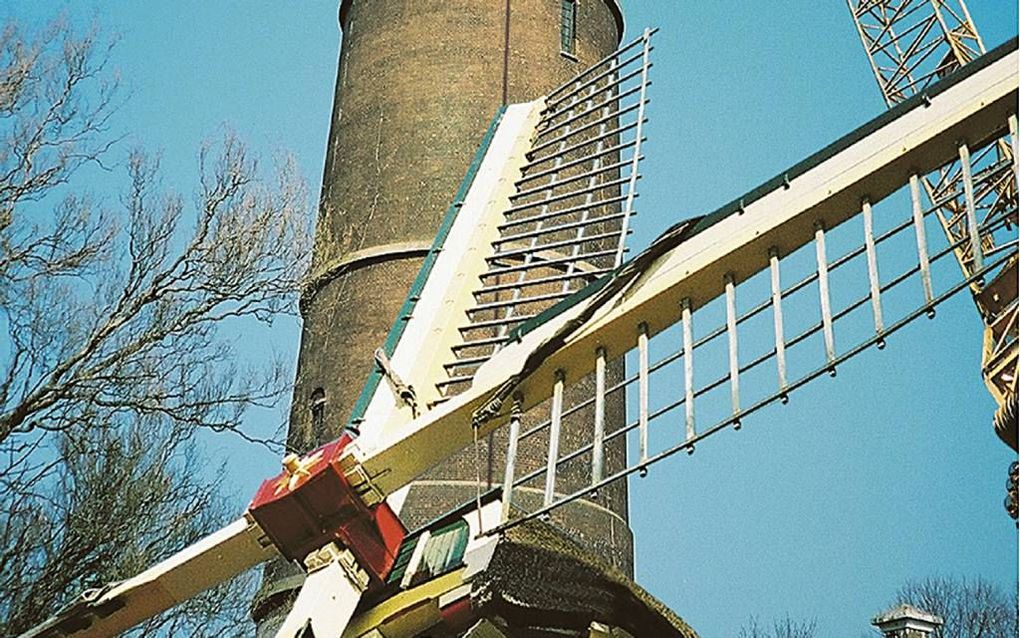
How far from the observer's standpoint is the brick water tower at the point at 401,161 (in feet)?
37.7

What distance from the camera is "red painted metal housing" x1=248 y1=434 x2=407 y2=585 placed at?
538 cm

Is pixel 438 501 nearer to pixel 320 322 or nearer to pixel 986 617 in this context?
pixel 320 322

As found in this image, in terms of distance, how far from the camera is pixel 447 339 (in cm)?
643

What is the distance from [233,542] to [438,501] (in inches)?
192

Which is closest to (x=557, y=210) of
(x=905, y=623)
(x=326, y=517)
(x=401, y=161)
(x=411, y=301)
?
(x=411, y=301)

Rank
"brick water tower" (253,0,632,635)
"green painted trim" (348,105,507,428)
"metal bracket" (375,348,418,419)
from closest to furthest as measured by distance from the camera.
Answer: "metal bracket" (375,348,418,419)
"green painted trim" (348,105,507,428)
"brick water tower" (253,0,632,635)

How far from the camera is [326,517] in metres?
5.38

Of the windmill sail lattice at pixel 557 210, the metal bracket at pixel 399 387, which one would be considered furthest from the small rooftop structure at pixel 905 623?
the metal bracket at pixel 399 387

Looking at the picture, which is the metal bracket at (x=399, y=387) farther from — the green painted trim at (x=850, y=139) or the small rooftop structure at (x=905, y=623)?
the small rooftop structure at (x=905, y=623)

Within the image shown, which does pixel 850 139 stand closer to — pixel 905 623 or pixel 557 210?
pixel 557 210

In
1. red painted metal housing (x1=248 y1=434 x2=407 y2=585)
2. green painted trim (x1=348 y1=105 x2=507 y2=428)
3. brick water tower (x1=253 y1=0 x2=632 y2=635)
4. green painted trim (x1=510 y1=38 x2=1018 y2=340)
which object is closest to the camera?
green painted trim (x1=510 y1=38 x2=1018 y2=340)

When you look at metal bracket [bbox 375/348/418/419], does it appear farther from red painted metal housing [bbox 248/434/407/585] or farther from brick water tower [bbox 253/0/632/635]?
brick water tower [bbox 253/0/632/635]

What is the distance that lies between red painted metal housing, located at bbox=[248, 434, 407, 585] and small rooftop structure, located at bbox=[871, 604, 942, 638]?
28.1 ft

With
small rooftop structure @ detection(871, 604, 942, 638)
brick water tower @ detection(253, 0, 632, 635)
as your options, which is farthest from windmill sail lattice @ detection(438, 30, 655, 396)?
small rooftop structure @ detection(871, 604, 942, 638)
